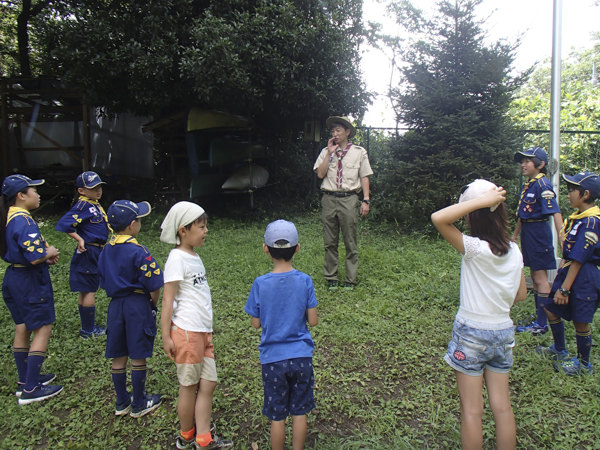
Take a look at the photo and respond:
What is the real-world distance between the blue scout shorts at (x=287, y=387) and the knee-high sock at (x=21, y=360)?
209 centimetres

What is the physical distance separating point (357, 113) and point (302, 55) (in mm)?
2206

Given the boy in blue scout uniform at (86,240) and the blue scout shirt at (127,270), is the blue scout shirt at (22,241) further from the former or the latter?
the boy in blue scout uniform at (86,240)

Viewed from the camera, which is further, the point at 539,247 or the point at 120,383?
the point at 539,247

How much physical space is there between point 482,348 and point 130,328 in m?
2.06

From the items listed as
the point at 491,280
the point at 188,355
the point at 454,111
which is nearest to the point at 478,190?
the point at 491,280

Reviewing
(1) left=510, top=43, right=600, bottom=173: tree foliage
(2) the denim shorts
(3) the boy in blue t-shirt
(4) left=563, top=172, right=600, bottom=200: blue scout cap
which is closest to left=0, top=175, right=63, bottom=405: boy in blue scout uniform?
(3) the boy in blue t-shirt

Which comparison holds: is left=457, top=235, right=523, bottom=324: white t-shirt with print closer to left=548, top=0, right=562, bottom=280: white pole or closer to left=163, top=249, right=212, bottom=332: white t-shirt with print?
left=163, top=249, right=212, bottom=332: white t-shirt with print

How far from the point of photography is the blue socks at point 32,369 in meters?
2.94

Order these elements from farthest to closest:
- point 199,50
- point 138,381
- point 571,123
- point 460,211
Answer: point 571,123 → point 199,50 → point 138,381 → point 460,211

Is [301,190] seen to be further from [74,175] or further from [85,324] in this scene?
[85,324]

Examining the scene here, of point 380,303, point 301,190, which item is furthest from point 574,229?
point 301,190

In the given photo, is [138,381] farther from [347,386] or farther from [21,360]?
[347,386]

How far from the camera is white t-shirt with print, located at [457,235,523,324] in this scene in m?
2.01

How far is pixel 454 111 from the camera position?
748cm
